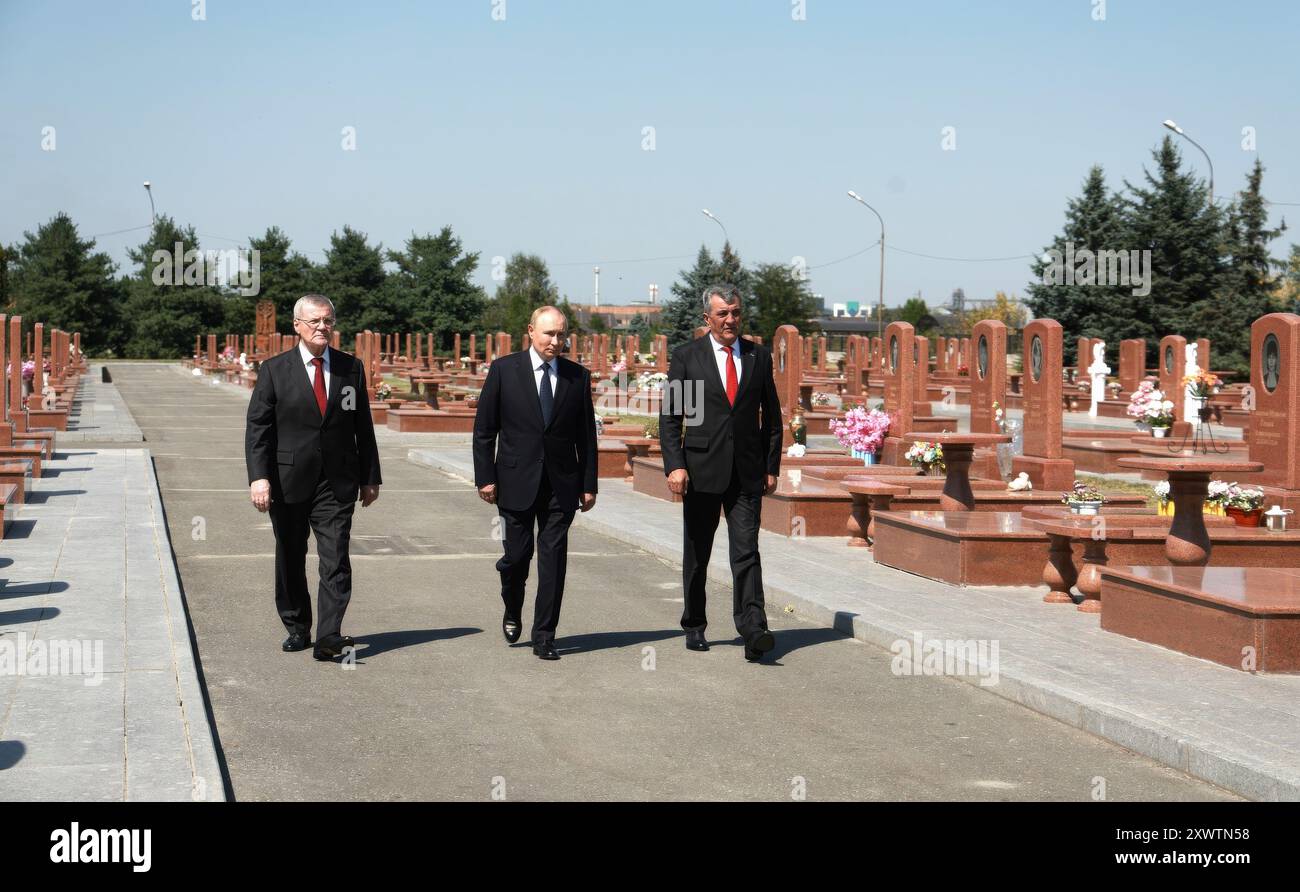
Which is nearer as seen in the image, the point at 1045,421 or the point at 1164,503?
the point at 1164,503

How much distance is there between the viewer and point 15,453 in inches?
674

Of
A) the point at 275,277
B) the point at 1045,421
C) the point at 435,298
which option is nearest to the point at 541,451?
the point at 1045,421

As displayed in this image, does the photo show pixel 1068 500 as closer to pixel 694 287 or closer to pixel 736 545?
pixel 736 545

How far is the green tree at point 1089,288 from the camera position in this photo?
187 ft

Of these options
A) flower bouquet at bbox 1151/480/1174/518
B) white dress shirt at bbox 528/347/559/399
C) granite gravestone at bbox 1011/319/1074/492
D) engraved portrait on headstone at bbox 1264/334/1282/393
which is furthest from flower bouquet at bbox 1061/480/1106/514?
granite gravestone at bbox 1011/319/1074/492

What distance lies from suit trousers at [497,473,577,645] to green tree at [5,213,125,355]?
101 meters

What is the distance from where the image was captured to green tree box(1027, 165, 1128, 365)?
57.1m

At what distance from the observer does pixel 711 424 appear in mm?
8234

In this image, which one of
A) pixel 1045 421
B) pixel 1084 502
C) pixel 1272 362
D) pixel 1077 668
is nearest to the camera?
pixel 1077 668

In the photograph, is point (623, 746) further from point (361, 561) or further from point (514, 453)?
point (361, 561)

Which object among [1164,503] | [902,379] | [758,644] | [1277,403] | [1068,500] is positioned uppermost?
[902,379]

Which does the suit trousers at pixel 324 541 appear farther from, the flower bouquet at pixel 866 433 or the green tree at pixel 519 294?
the green tree at pixel 519 294

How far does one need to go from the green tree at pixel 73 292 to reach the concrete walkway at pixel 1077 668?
99949mm

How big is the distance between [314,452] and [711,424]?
2.15 m
